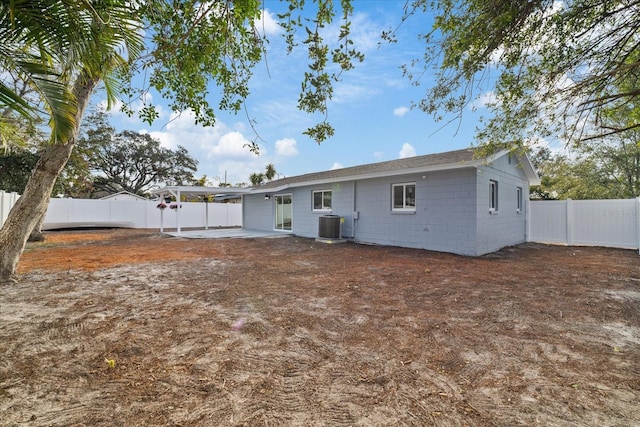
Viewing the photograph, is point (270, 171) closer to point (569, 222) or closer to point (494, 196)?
point (494, 196)

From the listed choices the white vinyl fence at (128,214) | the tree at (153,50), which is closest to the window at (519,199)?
the tree at (153,50)

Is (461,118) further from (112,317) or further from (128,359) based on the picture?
(112,317)

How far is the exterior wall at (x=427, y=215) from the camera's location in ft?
28.9

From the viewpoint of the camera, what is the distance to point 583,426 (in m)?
1.83

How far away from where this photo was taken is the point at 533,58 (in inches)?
191

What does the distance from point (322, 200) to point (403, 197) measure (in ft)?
13.8

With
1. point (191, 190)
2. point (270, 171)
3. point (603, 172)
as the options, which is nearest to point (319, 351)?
point (191, 190)

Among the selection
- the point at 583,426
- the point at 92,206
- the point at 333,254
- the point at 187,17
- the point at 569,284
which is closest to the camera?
the point at 583,426

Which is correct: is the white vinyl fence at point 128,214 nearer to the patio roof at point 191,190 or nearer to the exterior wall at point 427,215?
the patio roof at point 191,190

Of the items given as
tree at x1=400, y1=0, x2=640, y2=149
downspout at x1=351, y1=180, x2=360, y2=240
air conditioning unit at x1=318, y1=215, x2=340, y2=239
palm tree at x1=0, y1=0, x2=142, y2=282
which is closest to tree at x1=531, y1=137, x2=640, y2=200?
downspout at x1=351, y1=180, x2=360, y2=240

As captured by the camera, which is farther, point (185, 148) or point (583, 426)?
point (185, 148)

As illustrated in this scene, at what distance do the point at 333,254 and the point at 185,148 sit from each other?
1091 inches

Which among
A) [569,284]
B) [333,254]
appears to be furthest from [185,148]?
[569,284]

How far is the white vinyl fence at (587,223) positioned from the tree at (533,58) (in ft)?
22.7
